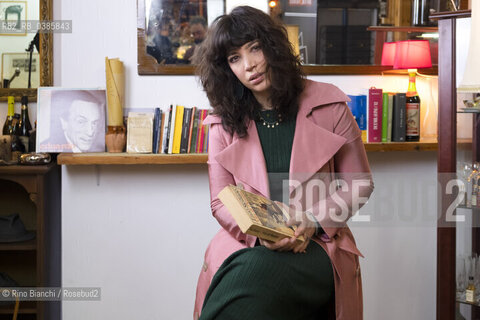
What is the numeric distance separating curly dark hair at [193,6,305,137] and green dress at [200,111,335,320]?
18.7 inches

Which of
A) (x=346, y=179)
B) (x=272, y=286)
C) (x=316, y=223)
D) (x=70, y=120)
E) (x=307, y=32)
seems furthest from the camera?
(x=307, y=32)

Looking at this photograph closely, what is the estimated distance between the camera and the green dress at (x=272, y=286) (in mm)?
1534

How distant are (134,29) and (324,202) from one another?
4.50ft

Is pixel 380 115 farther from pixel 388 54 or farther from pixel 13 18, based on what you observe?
pixel 13 18

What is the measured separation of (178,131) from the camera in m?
Answer: 2.64

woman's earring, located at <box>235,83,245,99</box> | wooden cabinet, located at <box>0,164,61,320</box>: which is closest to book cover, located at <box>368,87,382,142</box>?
woman's earring, located at <box>235,83,245,99</box>

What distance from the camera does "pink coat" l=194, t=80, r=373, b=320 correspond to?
1.80 m

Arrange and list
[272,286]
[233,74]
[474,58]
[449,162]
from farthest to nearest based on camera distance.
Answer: [449,162] → [474,58] → [233,74] → [272,286]

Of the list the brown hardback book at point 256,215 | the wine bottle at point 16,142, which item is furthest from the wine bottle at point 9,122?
the brown hardback book at point 256,215

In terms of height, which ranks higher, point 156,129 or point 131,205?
point 156,129

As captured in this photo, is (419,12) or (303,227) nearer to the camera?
(303,227)

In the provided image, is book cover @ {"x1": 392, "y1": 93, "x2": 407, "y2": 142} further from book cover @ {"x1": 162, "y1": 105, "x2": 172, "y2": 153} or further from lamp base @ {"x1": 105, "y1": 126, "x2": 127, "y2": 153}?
lamp base @ {"x1": 105, "y1": 126, "x2": 127, "y2": 153}

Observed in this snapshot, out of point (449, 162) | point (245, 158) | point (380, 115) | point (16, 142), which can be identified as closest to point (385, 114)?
point (380, 115)

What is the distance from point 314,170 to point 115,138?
1.11 m
